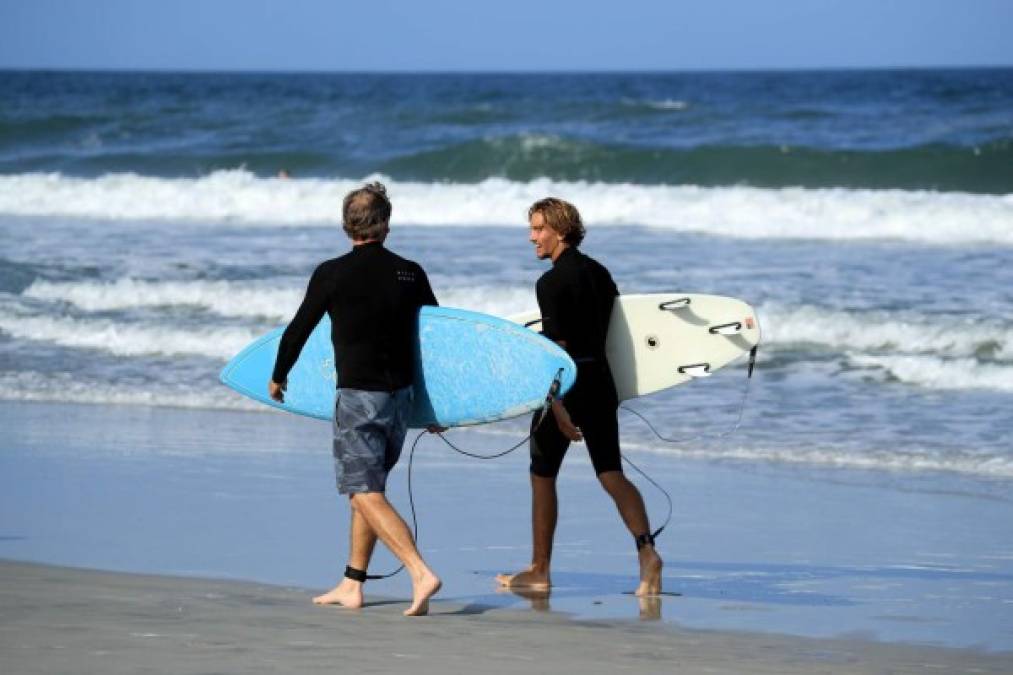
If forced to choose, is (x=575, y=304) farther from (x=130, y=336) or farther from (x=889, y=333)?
(x=130, y=336)

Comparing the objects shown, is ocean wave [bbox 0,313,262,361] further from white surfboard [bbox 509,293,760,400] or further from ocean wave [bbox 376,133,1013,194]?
ocean wave [bbox 376,133,1013,194]

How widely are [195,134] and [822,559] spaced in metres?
29.9

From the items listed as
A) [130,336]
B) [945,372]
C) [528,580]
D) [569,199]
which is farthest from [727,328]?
[569,199]

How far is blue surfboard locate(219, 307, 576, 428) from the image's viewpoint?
5.26 m

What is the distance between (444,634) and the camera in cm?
463

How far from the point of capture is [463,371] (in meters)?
5.38

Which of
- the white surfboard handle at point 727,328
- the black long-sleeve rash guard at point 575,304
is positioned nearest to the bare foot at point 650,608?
the black long-sleeve rash guard at point 575,304

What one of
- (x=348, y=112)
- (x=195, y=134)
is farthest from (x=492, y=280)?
(x=348, y=112)

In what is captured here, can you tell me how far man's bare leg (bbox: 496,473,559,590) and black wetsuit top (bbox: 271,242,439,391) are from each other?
803mm

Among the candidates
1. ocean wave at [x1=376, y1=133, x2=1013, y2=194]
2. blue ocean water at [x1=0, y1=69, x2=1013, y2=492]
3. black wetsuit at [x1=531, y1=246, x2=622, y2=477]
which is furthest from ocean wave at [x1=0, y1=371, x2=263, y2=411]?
ocean wave at [x1=376, y1=133, x2=1013, y2=194]

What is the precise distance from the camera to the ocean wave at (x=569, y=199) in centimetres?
1839

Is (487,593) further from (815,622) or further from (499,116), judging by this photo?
(499,116)

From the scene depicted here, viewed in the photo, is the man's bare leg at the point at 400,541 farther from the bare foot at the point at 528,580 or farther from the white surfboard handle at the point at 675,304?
the white surfboard handle at the point at 675,304

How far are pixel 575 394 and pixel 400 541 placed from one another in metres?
0.81
